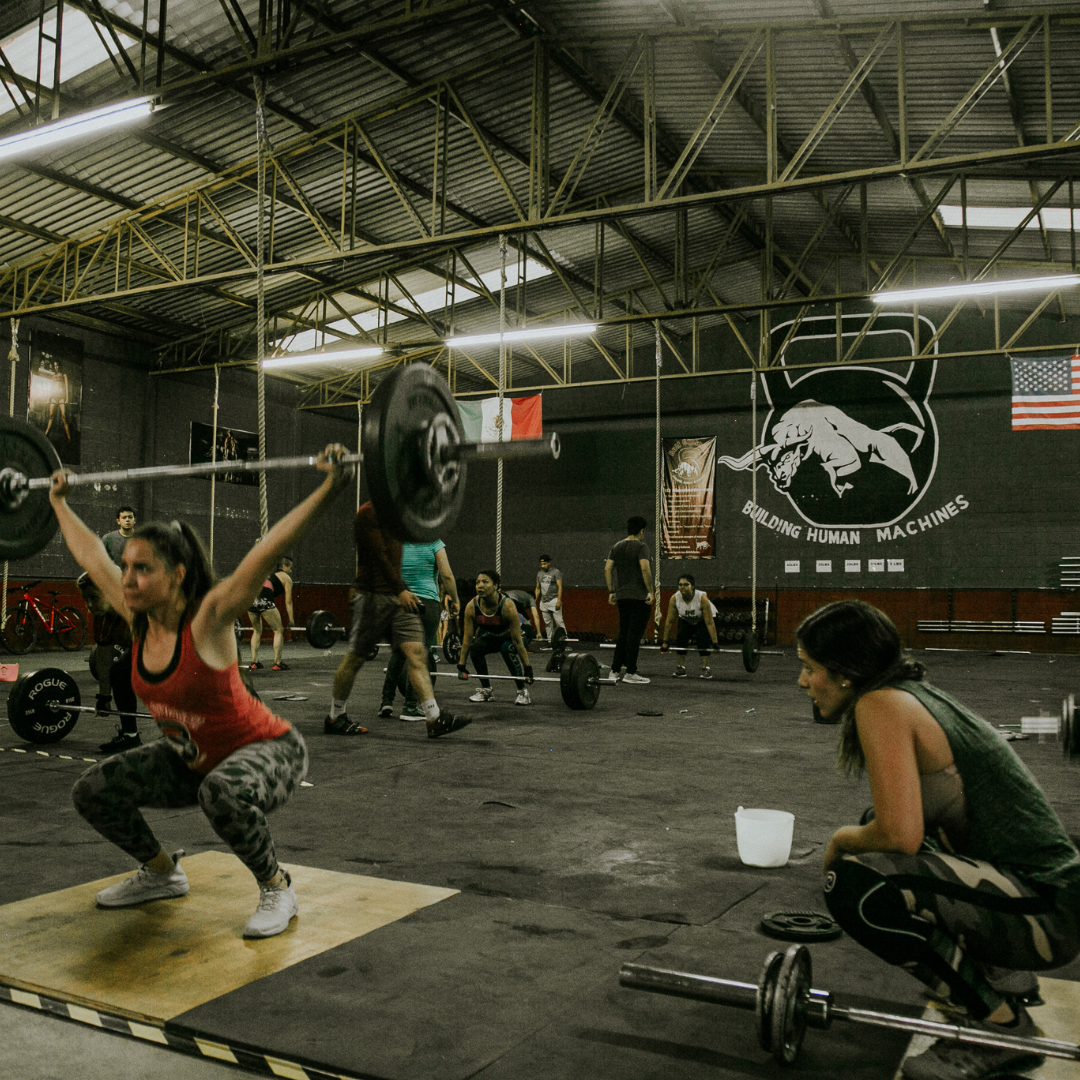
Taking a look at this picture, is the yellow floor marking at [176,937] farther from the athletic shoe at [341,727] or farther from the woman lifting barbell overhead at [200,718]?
the athletic shoe at [341,727]

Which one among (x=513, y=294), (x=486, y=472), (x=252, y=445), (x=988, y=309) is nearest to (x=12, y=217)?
(x=252, y=445)

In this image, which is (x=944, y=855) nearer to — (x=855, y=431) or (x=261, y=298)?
(x=261, y=298)

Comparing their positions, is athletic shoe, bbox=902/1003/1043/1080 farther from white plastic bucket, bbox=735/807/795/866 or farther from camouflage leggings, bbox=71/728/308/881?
camouflage leggings, bbox=71/728/308/881

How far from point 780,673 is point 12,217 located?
8.44 meters

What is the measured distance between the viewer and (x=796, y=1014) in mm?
1515

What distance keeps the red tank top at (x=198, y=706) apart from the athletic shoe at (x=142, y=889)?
0.37 meters

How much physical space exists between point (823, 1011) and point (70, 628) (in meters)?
11.2

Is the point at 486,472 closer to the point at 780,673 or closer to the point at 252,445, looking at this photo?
the point at 252,445

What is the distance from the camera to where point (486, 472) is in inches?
616

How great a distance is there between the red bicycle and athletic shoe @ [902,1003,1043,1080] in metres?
10.3

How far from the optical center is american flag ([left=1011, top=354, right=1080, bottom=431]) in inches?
432

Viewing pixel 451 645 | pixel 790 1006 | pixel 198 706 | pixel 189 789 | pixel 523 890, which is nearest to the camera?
pixel 790 1006

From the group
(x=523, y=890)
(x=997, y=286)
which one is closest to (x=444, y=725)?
(x=523, y=890)

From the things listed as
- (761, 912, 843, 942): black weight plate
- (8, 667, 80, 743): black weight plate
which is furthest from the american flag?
(761, 912, 843, 942): black weight plate
